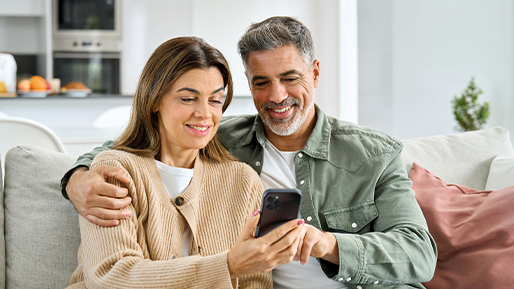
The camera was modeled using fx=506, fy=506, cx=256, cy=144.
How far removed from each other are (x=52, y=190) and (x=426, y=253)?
1220 mm

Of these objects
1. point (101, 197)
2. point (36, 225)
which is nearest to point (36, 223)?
point (36, 225)

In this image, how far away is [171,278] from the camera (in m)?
1.22

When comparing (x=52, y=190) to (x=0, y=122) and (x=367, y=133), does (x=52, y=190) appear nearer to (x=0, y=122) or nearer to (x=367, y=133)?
(x=0, y=122)

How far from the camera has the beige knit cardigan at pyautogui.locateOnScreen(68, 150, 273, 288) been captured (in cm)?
123

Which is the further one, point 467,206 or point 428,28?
point 428,28

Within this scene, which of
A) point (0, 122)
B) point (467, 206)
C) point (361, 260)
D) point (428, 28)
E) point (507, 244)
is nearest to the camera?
point (361, 260)

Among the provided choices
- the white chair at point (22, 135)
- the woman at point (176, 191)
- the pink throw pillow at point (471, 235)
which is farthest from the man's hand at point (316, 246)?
the white chair at point (22, 135)

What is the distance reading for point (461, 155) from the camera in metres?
2.12

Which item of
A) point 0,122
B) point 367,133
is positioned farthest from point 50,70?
point 367,133

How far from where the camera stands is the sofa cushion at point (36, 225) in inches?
63.0

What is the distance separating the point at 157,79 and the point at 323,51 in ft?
13.4

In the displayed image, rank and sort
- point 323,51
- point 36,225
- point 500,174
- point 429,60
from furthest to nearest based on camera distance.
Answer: point 323,51, point 429,60, point 500,174, point 36,225

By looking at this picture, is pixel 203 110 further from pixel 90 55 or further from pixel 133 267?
pixel 90 55

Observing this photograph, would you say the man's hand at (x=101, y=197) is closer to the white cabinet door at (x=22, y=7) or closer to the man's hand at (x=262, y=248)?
the man's hand at (x=262, y=248)
